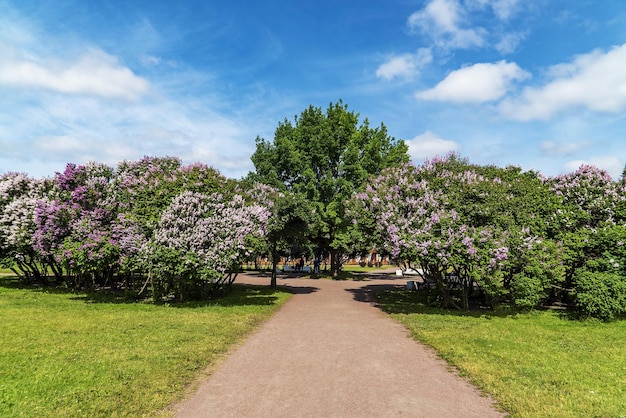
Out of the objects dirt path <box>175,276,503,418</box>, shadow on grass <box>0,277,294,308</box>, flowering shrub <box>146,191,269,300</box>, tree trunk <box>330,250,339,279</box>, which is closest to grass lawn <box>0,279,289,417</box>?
dirt path <box>175,276,503,418</box>

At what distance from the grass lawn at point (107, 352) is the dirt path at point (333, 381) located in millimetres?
725

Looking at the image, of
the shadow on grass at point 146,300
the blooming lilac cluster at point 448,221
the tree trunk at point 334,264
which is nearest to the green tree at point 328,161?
the tree trunk at point 334,264

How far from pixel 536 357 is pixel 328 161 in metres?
27.8

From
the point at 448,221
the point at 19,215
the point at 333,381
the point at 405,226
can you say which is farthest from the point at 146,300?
the point at 448,221

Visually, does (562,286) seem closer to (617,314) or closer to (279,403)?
(617,314)

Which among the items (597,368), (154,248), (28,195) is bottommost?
(597,368)

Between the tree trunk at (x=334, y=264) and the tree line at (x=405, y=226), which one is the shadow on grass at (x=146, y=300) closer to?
the tree line at (x=405, y=226)

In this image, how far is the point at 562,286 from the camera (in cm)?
1850

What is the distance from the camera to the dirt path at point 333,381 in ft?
21.2

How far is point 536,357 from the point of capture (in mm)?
9609

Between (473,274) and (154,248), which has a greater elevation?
(154,248)

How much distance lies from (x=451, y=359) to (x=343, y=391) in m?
3.53

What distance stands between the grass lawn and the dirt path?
2.38ft

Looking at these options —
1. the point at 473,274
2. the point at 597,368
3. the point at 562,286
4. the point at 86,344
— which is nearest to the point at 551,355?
the point at 597,368
